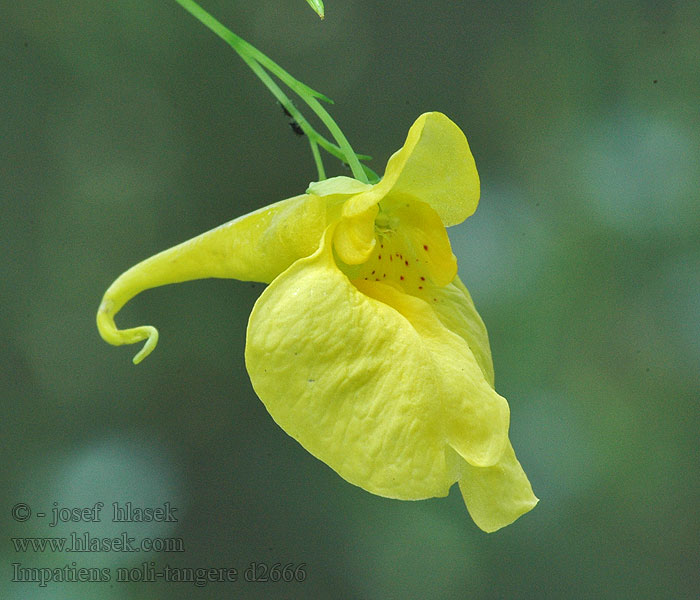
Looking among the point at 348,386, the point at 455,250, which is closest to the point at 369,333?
the point at 348,386

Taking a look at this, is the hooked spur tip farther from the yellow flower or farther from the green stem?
the green stem

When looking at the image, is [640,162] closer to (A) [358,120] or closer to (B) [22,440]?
(A) [358,120]

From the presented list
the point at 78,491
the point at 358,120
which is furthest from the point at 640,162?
the point at 78,491

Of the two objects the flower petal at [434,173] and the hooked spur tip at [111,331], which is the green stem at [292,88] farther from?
the hooked spur tip at [111,331]

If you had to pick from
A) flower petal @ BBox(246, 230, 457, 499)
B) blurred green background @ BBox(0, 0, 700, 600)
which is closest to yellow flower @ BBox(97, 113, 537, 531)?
flower petal @ BBox(246, 230, 457, 499)

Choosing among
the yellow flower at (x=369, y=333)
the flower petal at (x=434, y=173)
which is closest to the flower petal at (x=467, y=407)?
the yellow flower at (x=369, y=333)

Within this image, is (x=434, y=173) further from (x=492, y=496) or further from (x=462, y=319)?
(x=492, y=496)
